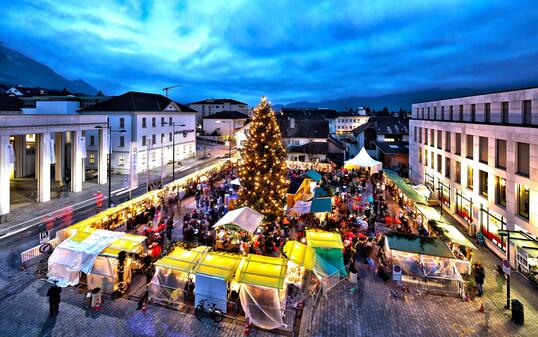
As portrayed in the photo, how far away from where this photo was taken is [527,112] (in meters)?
17.8

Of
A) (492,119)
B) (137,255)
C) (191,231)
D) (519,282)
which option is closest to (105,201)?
(191,231)

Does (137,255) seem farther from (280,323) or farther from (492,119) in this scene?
(492,119)

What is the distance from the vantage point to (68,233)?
16531 millimetres

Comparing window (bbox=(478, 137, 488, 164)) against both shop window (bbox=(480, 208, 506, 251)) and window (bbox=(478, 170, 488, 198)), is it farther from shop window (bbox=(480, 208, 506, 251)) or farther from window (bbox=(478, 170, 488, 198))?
shop window (bbox=(480, 208, 506, 251))

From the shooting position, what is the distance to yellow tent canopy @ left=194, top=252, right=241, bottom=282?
12.5m

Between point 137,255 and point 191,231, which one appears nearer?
point 137,255

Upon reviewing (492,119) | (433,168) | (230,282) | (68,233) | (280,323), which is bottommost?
(280,323)

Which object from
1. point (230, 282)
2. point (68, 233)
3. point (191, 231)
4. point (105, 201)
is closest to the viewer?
point (230, 282)

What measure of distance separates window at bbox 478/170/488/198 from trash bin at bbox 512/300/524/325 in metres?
11.4

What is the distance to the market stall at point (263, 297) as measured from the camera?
11680 mm

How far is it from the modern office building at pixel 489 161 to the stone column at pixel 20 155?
153 ft

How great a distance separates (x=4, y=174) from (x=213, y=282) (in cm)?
2221

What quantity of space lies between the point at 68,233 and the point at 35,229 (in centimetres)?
699

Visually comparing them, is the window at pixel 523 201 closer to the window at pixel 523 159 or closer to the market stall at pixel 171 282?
the window at pixel 523 159
